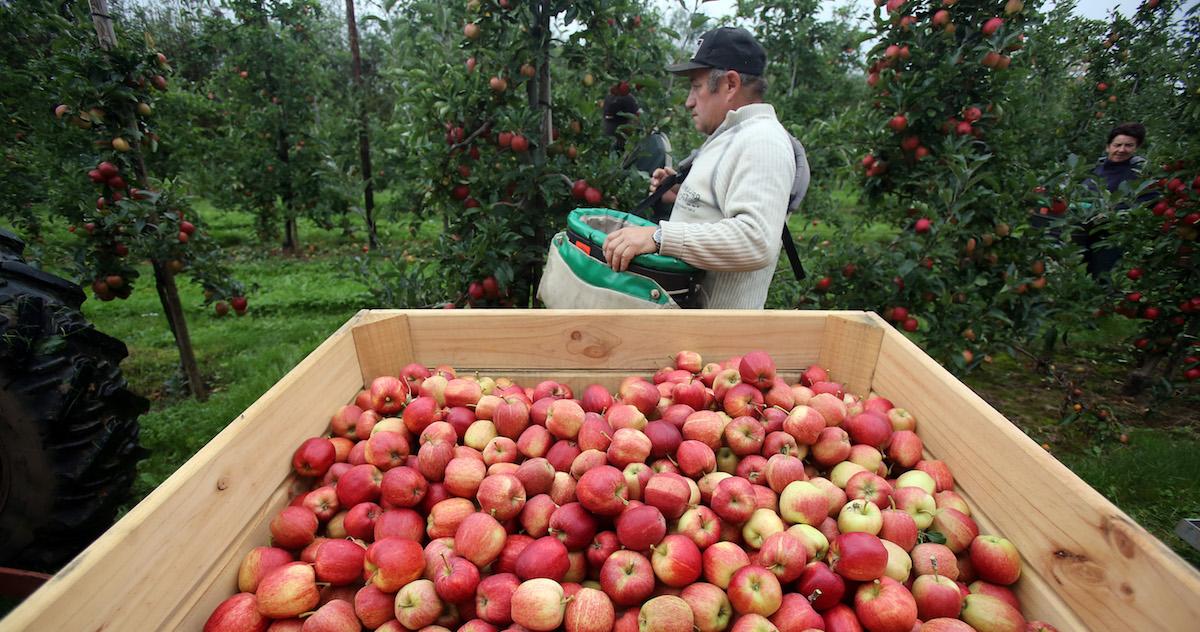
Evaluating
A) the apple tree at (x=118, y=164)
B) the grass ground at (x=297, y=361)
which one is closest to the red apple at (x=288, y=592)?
the grass ground at (x=297, y=361)

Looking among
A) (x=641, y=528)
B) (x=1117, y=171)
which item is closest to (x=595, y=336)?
(x=641, y=528)

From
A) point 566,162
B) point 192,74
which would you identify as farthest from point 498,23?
point 192,74

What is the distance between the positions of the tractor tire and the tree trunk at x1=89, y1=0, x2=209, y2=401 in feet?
4.54

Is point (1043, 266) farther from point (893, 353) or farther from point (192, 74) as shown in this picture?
point (192, 74)

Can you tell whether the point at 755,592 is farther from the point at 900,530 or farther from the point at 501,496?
the point at 501,496

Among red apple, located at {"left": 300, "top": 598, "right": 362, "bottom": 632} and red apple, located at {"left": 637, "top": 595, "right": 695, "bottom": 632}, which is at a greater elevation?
red apple, located at {"left": 637, "top": 595, "right": 695, "bottom": 632}

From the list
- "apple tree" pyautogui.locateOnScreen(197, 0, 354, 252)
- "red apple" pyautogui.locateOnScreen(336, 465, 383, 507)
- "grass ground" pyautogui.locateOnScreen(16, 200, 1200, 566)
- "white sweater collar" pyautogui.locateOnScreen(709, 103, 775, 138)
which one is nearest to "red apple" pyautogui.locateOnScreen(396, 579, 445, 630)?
"red apple" pyautogui.locateOnScreen(336, 465, 383, 507)

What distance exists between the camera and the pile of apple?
1241mm

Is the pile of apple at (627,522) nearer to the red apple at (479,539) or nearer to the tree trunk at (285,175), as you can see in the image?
the red apple at (479,539)

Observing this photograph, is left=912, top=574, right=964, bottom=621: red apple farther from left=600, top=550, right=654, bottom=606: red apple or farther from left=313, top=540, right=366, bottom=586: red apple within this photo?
left=313, top=540, right=366, bottom=586: red apple

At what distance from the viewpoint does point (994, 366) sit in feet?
17.9

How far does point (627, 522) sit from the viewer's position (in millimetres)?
1353

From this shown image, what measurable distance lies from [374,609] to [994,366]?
5994 mm

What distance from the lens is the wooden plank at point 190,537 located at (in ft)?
3.02
